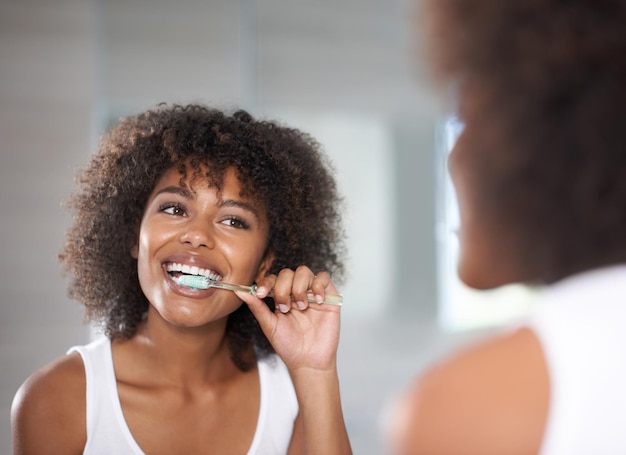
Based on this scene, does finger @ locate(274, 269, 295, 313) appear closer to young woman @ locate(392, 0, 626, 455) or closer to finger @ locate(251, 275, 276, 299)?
finger @ locate(251, 275, 276, 299)

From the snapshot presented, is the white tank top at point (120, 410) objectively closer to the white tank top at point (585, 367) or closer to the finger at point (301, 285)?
the finger at point (301, 285)

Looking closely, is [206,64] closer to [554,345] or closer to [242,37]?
[242,37]

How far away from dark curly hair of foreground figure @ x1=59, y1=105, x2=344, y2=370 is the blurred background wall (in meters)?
1.15

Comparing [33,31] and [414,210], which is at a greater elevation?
[33,31]

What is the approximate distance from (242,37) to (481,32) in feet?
7.70

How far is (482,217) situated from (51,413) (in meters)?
0.84

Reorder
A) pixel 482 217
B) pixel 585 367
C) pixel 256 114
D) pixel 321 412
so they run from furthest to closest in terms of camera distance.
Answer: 1. pixel 256 114
2. pixel 321 412
3. pixel 482 217
4. pixel 585 367

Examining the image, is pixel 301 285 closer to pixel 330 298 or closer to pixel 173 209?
pixel 330 298

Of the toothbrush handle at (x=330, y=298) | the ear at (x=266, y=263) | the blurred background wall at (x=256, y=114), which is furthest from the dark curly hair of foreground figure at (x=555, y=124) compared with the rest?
the blurred background wall at (x=256, y=114)

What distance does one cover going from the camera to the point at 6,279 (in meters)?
2.39

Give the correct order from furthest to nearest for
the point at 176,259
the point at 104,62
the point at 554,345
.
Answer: the point at 104,62, the point at 176,259, the point at 554,345

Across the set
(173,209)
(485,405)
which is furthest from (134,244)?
(485,405)

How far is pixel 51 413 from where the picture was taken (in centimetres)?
110

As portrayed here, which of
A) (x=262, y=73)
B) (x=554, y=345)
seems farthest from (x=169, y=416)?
(x=262, y=73)
